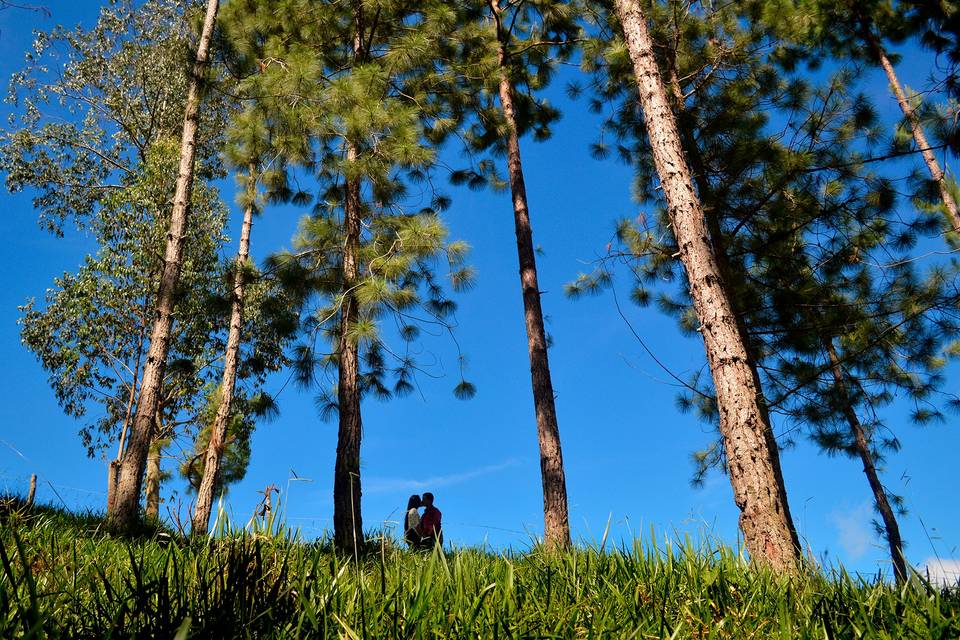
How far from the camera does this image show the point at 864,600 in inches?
81.2

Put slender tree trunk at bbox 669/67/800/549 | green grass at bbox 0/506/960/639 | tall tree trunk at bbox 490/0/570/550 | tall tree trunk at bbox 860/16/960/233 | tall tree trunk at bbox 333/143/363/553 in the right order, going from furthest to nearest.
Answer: tall tree trunk at bbox 860/16/960/233 → slender tree trunk at bbox 669/67/800/549 → tall tree trunk at bbox 490/0/570/550 → tall tree trunk at bbox 333/143/363/553 → green grass at bbox 0/506/960/639

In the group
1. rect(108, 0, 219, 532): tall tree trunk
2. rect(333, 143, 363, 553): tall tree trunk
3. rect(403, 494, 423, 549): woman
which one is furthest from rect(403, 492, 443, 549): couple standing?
rect(108, 0, 219, 532): tall tree trunk

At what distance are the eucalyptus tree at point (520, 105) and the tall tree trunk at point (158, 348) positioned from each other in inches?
146

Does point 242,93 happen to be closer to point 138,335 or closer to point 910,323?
point 138,335

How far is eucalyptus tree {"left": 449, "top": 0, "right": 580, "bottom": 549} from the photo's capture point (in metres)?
7.54

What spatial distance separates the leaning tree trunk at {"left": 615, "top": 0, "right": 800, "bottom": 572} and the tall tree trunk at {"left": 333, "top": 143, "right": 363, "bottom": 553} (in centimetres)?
385

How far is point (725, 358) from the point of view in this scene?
384 centimetres

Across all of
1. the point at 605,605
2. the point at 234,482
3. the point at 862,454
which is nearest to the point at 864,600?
the point at 605,605

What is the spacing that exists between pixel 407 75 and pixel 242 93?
2375mm

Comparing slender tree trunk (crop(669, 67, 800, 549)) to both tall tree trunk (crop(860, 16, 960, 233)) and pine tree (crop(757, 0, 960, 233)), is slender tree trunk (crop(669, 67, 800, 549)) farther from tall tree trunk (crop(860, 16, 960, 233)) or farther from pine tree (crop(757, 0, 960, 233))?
tall tree trunk (crop(860, 16, 960, 233))

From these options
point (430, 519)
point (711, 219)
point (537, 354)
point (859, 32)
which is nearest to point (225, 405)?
point (430, 519)

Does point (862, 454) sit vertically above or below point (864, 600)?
above

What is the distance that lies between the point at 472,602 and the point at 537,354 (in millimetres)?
6076

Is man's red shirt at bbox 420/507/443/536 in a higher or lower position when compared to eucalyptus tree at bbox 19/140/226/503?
lower
